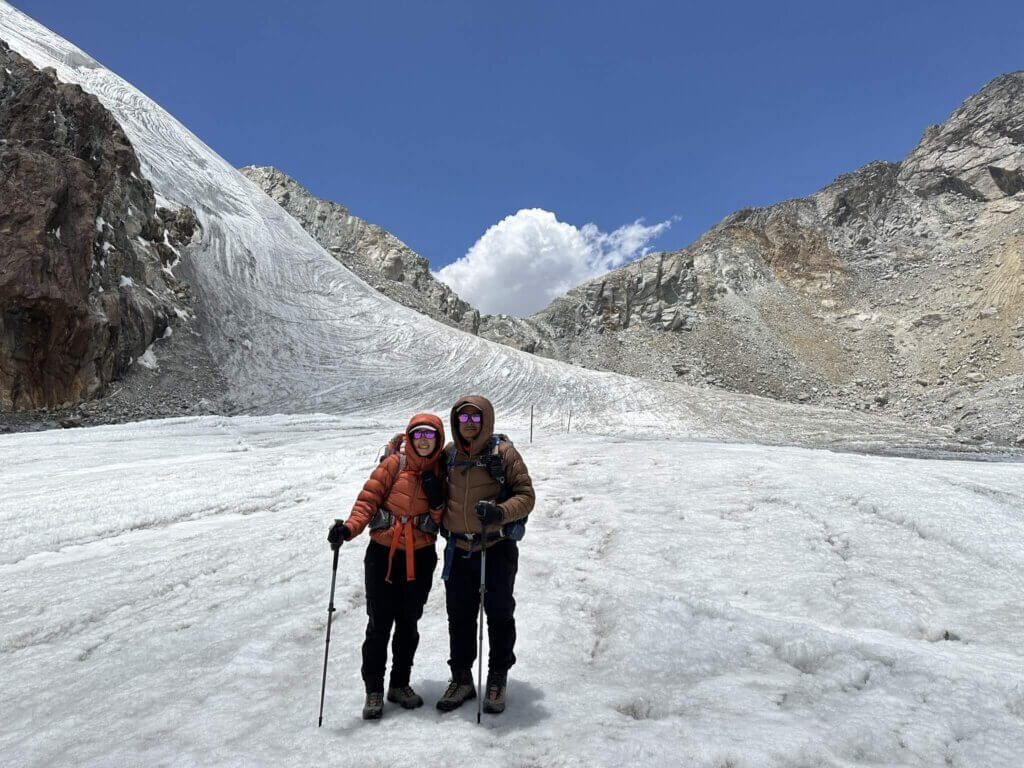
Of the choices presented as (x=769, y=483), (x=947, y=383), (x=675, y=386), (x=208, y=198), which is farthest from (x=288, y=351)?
(x=947, y=383)

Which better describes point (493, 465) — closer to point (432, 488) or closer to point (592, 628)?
point (432, 488)

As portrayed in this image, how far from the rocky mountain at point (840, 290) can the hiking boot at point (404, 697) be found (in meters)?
51.1

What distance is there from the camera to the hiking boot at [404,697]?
13.4 ft

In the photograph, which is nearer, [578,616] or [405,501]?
[405,501]

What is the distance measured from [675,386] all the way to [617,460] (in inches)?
991

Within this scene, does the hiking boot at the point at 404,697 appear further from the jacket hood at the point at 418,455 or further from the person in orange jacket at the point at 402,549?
the jacket hood at the point at 418,455

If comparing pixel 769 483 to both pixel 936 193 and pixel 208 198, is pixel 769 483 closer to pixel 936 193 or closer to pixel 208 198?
pixel 208 198

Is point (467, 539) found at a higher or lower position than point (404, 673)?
higher

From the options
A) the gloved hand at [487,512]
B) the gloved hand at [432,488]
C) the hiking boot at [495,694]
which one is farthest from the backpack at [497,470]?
the hiking boot at [495,694]

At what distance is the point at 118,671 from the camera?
4.89m

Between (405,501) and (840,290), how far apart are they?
7655cm

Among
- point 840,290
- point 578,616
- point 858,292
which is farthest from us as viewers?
point 840,290

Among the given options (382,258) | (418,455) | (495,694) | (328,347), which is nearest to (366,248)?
(382,258)

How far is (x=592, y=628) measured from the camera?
5.60 meters
